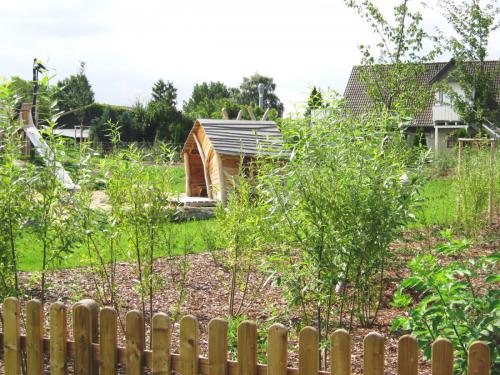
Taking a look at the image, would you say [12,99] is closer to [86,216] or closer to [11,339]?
[86,216]

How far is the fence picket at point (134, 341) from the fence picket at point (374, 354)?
1.22 m

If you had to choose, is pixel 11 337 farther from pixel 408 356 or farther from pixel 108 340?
pixel 408 356

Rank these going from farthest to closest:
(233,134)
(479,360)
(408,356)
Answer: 1. (233,134)
2. (408,356)
3. (479,360)

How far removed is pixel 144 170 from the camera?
5473 mm

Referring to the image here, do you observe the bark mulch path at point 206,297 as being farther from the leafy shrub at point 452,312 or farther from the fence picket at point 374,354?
the fence picket at point 374,354

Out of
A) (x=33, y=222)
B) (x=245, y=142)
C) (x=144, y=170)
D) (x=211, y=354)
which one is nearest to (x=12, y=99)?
(x=33, y=222)

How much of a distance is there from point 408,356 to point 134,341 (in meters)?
1.47

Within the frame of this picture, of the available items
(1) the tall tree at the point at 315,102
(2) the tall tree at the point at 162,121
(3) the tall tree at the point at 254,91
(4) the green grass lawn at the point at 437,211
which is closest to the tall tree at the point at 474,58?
(4) the green grass lawn at the point at 437,211

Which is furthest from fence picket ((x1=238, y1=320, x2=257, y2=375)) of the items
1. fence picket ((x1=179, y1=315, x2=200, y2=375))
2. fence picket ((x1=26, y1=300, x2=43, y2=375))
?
fence picket ((x1=26, y1=300, x2=43, y2=375))

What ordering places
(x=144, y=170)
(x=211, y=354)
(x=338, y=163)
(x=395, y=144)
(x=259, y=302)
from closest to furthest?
(x=211, y=354)
(x=338, y=163)
(x=144, y=170)
(x=395, y=144)
(x=259, y=302)

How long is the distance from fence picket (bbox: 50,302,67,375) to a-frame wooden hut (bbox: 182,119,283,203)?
10897 mm

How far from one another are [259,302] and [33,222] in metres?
3.30

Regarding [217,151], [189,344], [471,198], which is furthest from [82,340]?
[217,151]

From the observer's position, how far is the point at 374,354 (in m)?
3.11
